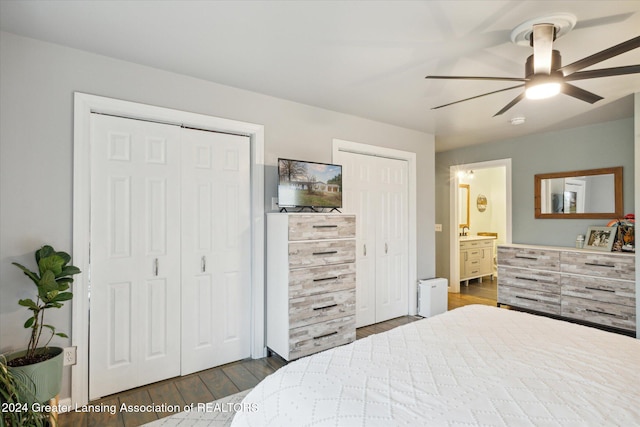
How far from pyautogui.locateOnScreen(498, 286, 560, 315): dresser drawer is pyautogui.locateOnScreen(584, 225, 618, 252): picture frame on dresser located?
741 millimetres

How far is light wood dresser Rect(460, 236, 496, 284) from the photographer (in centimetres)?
605

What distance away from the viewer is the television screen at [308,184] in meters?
2.99

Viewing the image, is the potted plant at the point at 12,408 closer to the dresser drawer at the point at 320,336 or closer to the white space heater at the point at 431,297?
the dresser drawer at the point at 320,336

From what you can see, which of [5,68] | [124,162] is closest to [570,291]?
[124,162]

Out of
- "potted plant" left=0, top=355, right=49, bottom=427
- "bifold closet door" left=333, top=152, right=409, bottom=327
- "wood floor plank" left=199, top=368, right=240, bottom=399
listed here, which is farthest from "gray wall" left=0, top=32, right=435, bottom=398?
"bifold closet door" left=333, top=152, right=409, bottom=327

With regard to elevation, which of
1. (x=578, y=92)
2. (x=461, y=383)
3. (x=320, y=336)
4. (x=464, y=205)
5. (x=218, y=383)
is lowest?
(x=218, y=383)

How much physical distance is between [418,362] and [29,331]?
2430 millimetres

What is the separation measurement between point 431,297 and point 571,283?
162cm

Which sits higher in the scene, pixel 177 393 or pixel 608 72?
pixel 608 72

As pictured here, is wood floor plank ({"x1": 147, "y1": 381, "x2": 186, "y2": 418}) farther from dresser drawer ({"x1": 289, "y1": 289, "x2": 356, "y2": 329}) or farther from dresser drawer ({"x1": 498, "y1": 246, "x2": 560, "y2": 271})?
dresser drawer ({"x1": 498, "y1": 246, "x2": 560, "y2": 271})

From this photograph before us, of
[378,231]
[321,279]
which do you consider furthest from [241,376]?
[378,231]

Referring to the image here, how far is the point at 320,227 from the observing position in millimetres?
2986

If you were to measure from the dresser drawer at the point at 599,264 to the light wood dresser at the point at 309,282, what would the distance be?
9.13 feet

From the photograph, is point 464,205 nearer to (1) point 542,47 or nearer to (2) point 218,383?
(1) point 542,47
